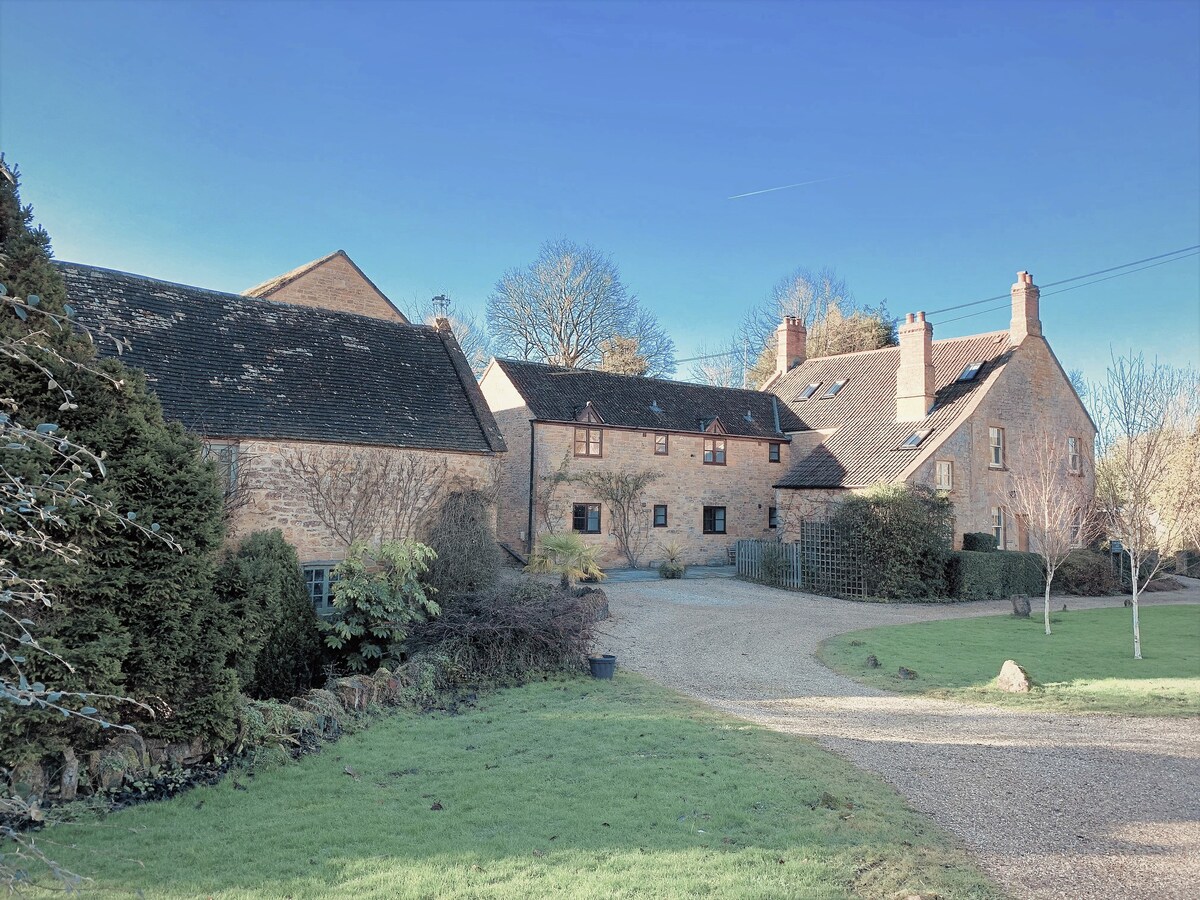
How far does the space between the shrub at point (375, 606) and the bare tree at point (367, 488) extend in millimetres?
5418

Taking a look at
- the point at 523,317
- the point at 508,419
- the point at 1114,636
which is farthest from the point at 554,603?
the point at 523,317

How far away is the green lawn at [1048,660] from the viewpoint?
41.5 feet

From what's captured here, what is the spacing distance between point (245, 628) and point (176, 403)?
10223 millimetres

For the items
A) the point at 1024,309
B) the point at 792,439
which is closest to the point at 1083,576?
the point at 1024,309

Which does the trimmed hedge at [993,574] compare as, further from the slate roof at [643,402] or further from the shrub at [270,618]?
the shrub at [270,618]

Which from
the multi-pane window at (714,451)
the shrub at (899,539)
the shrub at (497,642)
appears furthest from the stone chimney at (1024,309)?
the shrub at (497,642)

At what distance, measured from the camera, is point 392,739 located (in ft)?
31.2

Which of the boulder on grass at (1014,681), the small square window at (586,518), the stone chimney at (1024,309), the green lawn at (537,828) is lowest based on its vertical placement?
the green lawn at (537,828)

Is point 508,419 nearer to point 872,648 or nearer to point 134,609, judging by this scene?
point 872,648

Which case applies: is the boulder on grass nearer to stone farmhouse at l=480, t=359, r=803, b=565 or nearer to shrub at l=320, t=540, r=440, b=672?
shrub at l=320, t=540, r=440, b=672

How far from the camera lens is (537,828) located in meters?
6.91

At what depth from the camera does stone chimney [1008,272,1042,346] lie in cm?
3077

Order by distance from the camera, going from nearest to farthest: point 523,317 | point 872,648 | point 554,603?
point 554,603
point 872,648
point 523,317

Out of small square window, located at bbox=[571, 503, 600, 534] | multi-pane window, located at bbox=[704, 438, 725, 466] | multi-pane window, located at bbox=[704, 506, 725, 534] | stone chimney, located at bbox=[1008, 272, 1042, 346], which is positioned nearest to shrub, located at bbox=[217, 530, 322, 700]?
small square window, located at bbox=[571, 503, 600, 534]
